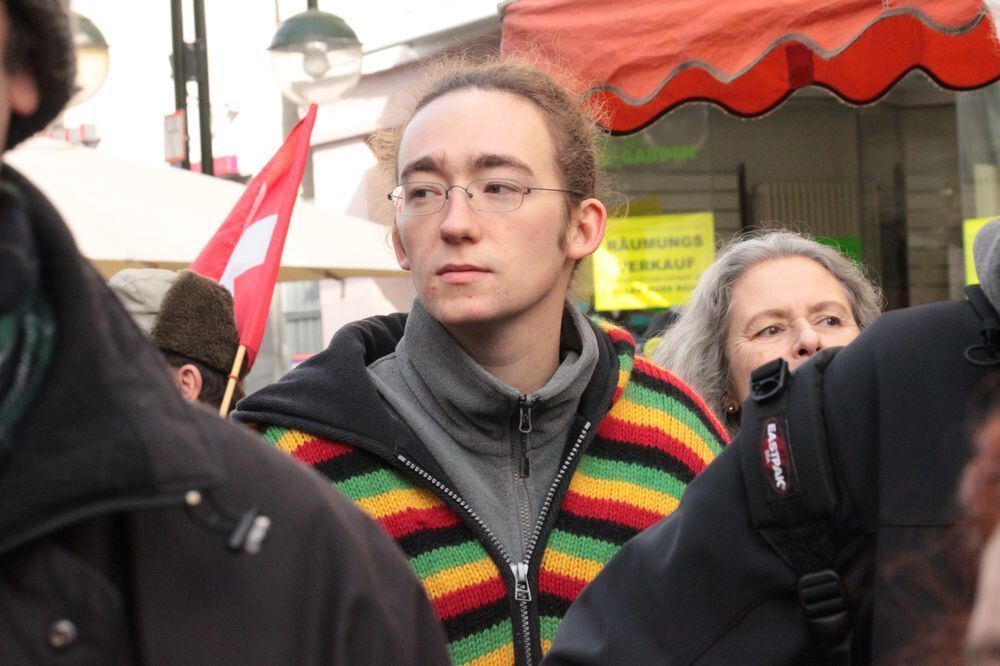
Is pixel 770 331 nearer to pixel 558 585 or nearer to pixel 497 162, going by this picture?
pixel 497 162

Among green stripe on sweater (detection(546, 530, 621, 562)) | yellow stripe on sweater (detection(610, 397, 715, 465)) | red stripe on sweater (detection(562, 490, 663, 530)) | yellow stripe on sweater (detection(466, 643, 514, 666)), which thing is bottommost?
yellow stripe on sweater (detection(466, 643, 514, 666))

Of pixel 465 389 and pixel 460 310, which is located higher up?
pixel 460 310

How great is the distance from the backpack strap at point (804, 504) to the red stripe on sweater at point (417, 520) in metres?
0.94

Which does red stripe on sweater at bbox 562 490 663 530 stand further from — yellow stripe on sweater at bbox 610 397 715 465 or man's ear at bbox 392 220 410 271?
man's ear at bbox 392 220 410 271

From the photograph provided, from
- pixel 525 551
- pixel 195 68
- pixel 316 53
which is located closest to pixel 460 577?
pixel 525 551

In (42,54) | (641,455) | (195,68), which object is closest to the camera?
(42,54)

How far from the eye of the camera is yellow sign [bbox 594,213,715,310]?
8.32 m

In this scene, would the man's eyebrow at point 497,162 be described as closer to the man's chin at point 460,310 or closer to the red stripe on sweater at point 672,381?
the man's chin at point 460,310

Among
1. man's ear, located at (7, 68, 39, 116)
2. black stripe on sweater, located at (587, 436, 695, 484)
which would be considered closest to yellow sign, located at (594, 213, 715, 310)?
black stripe on sweater, located at (587, 436, 695, 484)

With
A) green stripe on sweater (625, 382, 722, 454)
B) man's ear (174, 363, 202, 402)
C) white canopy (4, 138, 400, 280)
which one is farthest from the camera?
white canopy (4, 138, 400, 280)

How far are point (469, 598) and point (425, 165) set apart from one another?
828 millimetres

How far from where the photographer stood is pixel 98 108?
808 inches

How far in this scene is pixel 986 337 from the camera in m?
1.83

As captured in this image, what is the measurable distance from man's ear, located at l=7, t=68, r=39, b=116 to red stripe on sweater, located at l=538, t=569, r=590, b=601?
5.12ft
